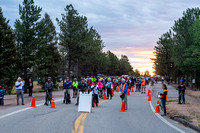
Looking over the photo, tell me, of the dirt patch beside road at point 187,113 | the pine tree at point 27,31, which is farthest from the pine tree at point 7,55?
the dirt patch beside road at point 187,113

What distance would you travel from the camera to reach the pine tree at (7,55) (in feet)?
132

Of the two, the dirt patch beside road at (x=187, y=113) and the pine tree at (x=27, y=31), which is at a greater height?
the pine tree at (x=27, y=31)

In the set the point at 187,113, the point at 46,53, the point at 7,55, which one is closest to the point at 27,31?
the point at 7,55

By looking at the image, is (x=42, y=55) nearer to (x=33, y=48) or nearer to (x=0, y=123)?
(x=33, y=48)

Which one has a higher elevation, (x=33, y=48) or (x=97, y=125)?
(x=33, y=48)

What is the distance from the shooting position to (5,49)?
4162cm

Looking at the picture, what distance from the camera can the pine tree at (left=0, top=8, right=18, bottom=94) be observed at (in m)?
40.2

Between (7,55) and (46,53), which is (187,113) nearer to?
(7,55)

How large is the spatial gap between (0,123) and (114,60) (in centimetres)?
10394

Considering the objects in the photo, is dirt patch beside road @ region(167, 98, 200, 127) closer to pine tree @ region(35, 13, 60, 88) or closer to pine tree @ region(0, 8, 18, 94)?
pine tree @ region(35, 13, 60, 88)

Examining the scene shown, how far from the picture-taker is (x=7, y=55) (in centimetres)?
4128

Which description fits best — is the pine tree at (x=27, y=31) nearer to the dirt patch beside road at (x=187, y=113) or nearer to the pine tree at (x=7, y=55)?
the pine tree at (x=7, y=55)

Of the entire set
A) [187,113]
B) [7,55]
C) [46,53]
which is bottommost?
[187,113]

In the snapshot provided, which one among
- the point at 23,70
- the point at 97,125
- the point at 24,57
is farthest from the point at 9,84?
the point at 97,125
